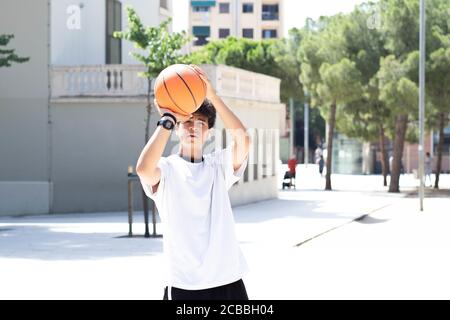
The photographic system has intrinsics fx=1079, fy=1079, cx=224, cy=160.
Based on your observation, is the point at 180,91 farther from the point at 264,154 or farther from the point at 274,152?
the point at 274,152

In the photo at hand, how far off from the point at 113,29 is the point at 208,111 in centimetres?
2670

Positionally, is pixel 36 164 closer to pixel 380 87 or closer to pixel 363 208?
pixel 363 208

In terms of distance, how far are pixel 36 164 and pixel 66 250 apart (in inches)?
467

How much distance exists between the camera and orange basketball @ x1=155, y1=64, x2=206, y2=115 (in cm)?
545

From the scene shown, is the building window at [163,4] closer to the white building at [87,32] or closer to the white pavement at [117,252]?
the white building at [87,32]

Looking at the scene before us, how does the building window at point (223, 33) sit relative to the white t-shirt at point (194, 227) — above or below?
above

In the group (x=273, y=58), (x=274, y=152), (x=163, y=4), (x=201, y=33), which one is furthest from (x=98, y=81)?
(x=201, y=33)

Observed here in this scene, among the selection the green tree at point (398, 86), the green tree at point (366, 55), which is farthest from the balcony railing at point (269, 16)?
the green tree at point (398, 86)

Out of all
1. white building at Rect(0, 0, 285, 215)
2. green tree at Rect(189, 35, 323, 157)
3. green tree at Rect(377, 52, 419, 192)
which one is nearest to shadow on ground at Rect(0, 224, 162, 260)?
white building at Rect(0, 0, 285, 215)

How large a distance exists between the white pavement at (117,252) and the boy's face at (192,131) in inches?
213

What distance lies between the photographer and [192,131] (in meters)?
5.70

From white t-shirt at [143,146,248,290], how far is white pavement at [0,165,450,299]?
17.7ft

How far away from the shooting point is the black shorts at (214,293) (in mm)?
5594

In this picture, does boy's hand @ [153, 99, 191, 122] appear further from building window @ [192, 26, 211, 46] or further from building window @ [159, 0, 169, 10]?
building window @ [192, 26, 211, 46]
